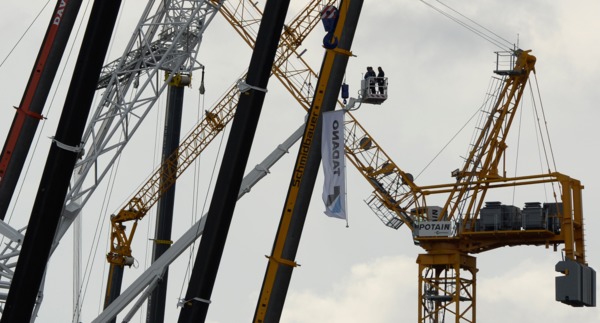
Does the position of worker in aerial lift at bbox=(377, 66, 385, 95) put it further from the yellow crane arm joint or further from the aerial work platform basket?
the yellow crane arm joint

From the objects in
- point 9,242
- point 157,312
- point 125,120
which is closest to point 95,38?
point 9,242

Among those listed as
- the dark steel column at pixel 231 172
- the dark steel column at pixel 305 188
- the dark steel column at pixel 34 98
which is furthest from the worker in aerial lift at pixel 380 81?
the dark steel column at pixel 231 172

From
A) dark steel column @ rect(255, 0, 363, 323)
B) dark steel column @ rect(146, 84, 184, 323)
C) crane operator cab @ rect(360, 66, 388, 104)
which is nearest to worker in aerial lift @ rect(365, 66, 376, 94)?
crane operator cab @ rect(360, 66, 388, 104)

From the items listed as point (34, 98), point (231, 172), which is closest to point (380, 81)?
point (34, 98)

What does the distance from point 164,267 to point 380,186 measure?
3589 cm

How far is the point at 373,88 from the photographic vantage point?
3543 inches

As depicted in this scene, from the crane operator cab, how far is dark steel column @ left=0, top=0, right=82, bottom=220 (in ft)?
99.5

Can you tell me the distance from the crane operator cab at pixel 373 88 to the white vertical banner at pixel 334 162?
44762 mm

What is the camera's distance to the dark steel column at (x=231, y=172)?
127 feet

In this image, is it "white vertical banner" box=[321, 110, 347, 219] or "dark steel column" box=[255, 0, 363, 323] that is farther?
"dark steel column" box=[255, 0, 363, 323]

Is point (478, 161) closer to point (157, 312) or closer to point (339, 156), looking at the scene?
point (157, 312)

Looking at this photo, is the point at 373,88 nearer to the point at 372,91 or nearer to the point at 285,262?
the point at 372,91

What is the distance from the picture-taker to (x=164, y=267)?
64.6m

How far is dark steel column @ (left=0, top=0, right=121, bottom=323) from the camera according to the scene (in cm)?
3772
